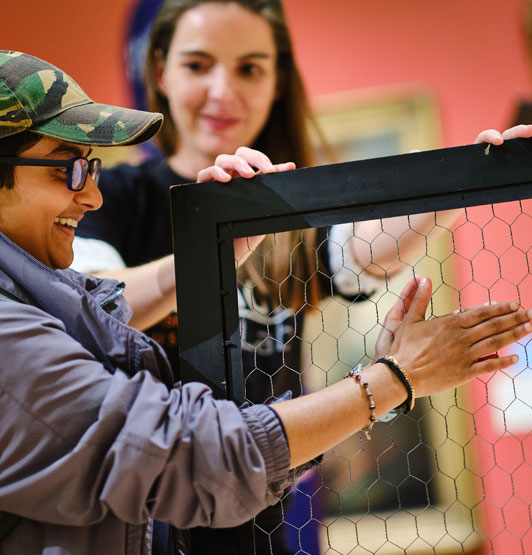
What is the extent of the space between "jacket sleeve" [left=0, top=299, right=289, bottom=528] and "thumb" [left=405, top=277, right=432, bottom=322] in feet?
0.91

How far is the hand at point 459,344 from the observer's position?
0.85 meters

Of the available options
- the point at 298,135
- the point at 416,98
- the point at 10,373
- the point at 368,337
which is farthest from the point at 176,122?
the point at 10,373

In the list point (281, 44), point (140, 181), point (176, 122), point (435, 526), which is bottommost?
point (435, 526)

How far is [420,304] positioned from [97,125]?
530 millimetres

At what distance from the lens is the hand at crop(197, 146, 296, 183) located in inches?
37.8

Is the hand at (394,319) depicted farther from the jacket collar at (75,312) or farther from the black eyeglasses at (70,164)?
the black eyeglasses at (70,164)

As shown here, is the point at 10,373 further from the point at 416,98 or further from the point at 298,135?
the point at 416,98

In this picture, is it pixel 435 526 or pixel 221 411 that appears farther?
pixel 435 526

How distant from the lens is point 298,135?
5.97ft

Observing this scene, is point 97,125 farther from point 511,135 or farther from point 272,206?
point 511,135

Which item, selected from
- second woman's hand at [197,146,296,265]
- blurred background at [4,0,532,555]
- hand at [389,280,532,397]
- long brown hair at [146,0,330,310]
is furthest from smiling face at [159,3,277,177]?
hand at [389,280,532,397]

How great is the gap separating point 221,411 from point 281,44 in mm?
1343

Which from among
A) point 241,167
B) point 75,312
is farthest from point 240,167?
point 75,312

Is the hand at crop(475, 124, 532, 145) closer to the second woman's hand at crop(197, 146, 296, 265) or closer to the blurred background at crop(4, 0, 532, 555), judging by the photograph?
the second woman's hand at crop(197, 146, 296, 265)
